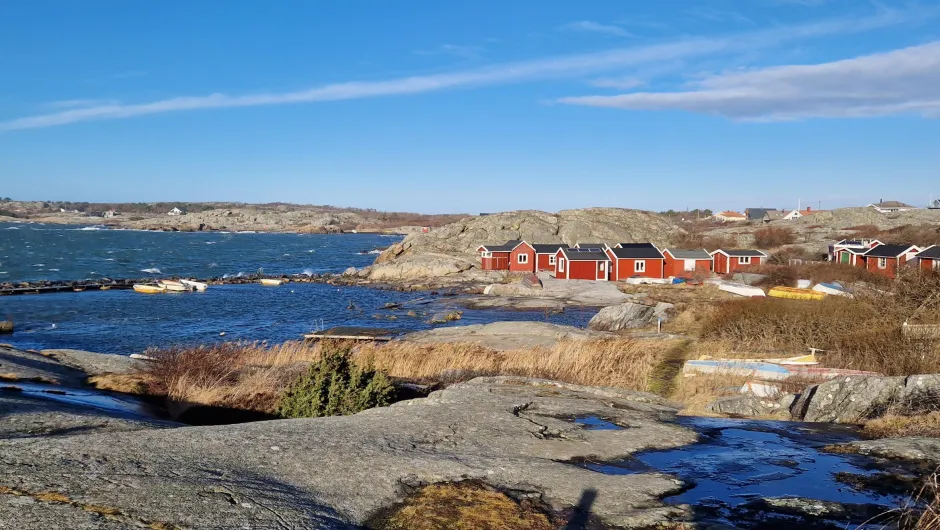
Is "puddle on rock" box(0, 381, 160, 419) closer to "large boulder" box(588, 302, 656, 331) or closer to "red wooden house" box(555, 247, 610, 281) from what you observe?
A: "large boulder" box(588, 302, 656, 331)

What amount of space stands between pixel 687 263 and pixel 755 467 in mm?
67784

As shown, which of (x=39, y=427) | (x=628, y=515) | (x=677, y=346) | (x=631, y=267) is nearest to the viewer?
(x=628, y=515)

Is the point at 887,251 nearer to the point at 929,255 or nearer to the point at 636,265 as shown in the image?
the point at 929,255

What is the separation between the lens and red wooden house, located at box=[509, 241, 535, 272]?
271 ft

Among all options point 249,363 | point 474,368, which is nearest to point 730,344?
point 474,368

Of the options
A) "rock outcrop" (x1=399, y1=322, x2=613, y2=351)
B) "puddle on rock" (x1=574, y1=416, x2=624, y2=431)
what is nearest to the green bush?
"puddle on rock" (x1=574, y1=416, x2=624, y2=431)

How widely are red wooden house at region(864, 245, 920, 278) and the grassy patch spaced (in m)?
62.0

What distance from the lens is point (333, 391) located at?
14.4 meters

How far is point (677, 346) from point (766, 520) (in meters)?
21.7

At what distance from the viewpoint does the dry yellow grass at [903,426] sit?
11805 mm

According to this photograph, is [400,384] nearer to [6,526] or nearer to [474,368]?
[474,368]

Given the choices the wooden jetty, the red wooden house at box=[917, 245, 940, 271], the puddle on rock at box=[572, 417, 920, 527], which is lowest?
the wooden jetty

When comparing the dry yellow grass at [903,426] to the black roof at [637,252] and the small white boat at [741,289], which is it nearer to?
the small white boat at [741,289]

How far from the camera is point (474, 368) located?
22172 mm
